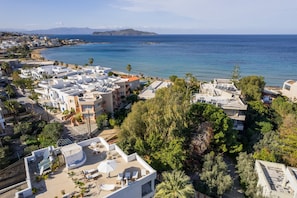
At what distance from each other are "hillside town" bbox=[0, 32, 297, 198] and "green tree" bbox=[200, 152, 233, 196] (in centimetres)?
9

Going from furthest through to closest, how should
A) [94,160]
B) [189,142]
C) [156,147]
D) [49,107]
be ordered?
[49,107] < [189,142] < [156,147] < [94,160]

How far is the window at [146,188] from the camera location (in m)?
15.2

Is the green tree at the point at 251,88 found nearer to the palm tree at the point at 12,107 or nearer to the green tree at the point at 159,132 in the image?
the green tree at the point at 159,132

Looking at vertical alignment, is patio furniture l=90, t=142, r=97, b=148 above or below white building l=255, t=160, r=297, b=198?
above

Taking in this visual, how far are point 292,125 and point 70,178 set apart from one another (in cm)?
2791

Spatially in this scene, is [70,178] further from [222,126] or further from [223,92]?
[223,92]

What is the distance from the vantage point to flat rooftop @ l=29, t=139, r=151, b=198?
13.6 meters

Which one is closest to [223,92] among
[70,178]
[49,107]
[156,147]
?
[156,147]

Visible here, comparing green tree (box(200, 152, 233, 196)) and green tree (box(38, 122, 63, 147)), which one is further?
green tree (box(38, 122, 63, 147))

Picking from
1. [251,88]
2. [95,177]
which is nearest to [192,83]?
[251,88]

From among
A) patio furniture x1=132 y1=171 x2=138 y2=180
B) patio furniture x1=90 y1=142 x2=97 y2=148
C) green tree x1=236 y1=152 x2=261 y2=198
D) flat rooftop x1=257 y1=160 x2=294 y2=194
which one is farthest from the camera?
patio furniture x1=90 y1=142 x2=97 y2=148

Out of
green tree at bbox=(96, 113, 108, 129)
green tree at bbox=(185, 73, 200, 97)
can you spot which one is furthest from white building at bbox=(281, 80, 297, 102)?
green tree at bbox=(96, 113, 108, 129)

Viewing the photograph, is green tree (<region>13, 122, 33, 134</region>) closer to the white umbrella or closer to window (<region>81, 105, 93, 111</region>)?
window (<region>81, 105, 93, 111</region>)

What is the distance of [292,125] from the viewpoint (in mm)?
26984
